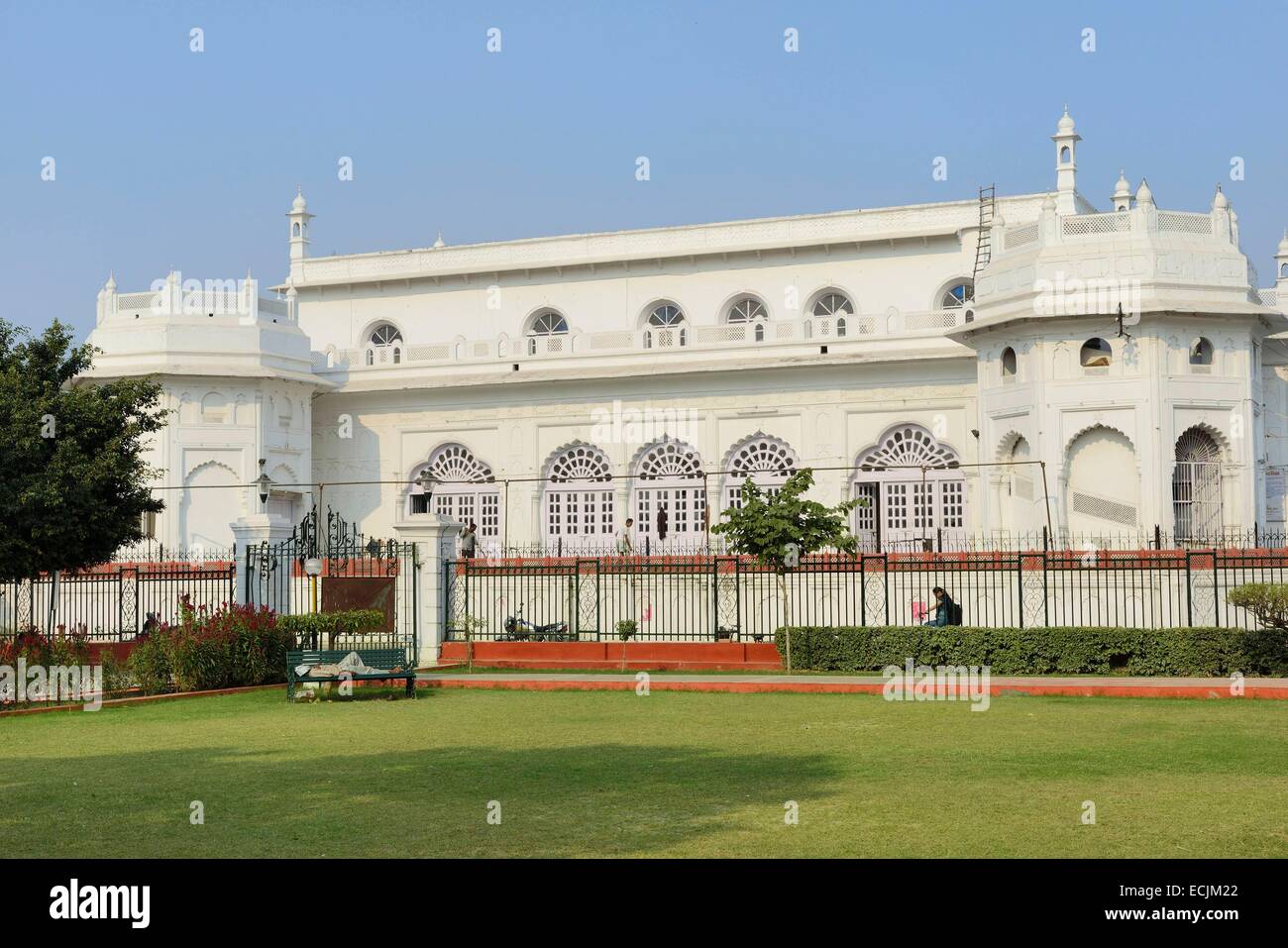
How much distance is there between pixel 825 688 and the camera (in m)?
17.2

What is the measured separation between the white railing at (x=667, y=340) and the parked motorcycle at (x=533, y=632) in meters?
12.8

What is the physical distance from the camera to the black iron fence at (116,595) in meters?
25.8

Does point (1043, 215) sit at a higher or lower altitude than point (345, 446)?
higher

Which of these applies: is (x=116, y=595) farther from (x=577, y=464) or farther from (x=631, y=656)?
(x=577, y=464)

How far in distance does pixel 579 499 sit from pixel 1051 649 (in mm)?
18021

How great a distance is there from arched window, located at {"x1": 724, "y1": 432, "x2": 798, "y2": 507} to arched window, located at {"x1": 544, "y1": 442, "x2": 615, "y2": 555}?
8.67 feet

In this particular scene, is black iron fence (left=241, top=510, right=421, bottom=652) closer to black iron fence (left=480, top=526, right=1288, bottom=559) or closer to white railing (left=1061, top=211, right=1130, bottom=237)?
black iron fence (left=480, top=526, right=1288, bottom=559)

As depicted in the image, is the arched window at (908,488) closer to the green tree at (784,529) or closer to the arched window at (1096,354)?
the arched window at (1096,354)

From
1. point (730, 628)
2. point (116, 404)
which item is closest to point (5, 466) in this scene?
point (116, 404)

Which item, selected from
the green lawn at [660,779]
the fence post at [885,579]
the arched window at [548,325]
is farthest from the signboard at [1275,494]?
the green lawn at [660,779]

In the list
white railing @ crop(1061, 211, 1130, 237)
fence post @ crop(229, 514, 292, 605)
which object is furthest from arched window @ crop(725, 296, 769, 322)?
fence post @ crop(229, 514, 292, 605)

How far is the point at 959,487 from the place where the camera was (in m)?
32.8
